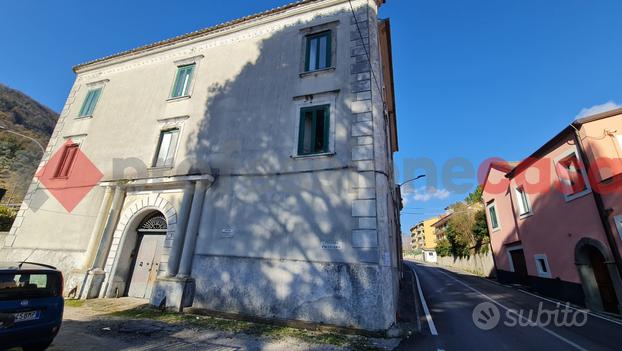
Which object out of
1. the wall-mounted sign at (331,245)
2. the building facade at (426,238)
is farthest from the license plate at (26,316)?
the building facade at (426,238)

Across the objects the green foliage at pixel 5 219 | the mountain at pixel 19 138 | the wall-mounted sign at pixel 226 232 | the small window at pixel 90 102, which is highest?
the mountain at pixel 19 138

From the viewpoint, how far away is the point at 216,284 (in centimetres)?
823

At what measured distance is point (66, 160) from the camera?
41.9 feet

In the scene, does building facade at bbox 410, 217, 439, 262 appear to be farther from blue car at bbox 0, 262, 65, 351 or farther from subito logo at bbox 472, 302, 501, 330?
blue car at bbox 0, 262, 65, 351

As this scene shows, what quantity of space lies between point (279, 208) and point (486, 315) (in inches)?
313

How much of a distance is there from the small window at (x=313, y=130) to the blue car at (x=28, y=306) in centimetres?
653

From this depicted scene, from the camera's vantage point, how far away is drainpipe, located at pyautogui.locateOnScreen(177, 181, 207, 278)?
856cm

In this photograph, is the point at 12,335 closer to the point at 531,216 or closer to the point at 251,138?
the point at 251,138

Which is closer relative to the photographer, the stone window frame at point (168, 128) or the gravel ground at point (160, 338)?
the gravel ground at point (160, 338)

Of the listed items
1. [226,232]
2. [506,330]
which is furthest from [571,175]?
[226,232]

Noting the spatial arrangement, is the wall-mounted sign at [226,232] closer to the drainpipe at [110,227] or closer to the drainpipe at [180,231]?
the drainpipe at [180,231]

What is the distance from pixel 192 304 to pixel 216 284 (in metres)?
1.06

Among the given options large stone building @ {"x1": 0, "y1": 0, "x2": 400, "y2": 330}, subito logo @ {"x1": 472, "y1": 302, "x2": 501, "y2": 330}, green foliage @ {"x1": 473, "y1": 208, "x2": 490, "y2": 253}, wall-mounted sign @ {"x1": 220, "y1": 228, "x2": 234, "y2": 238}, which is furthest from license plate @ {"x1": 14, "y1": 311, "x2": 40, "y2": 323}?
green foliage @ {"x1": 473, "y1": 208, "x2": 490, "y2": 253}

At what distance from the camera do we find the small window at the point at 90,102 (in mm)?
13668
